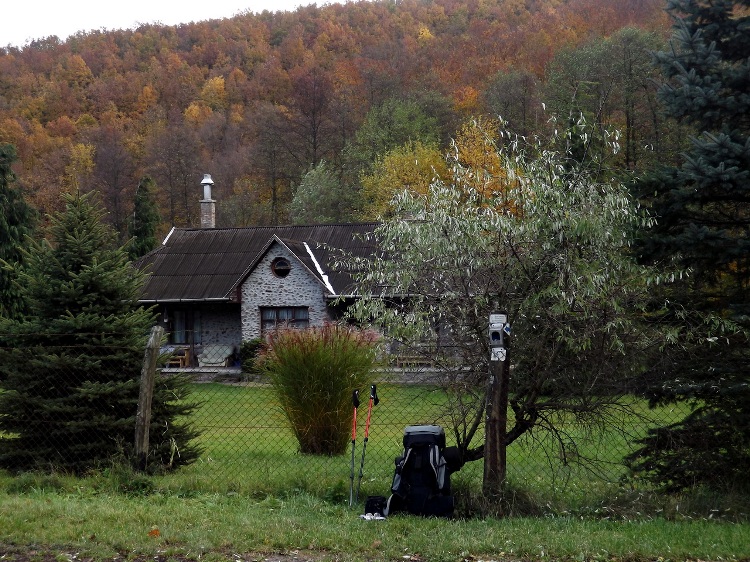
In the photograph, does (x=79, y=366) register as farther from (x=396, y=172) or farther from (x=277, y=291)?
(x=396, y=172)

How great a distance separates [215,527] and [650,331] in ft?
14.0

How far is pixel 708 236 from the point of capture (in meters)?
7.80

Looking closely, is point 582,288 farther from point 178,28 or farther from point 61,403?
point 178,28

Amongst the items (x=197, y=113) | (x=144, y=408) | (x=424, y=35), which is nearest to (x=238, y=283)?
(x=144, y=408)

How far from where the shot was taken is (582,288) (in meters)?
7.50

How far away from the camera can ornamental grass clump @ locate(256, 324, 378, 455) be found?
10914 mm

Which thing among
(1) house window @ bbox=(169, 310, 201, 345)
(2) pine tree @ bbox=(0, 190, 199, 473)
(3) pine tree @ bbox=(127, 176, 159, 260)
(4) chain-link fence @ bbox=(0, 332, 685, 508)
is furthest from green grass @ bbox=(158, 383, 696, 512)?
(3) pine tree @ bbox=(127, 176, 159, 260)

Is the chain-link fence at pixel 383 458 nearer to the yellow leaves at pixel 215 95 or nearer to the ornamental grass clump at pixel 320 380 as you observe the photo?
the ornamental grass clump at pixel 320 380

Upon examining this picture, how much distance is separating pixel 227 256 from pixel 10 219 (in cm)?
868

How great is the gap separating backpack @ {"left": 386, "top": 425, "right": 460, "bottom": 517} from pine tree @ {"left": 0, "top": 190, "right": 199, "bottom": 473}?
3139 millimetres

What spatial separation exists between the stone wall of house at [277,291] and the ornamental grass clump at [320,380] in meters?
18.0

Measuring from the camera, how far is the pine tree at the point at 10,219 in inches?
1256

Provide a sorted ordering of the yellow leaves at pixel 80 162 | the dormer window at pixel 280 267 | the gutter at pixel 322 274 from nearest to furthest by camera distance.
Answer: the gutter at pixel 322 274 < the dormer window at pixel 280 267 < the yellow leaves at pixel 80 162

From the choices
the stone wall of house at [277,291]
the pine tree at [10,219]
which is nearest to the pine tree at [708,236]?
the stone wall of house at [277,291]
